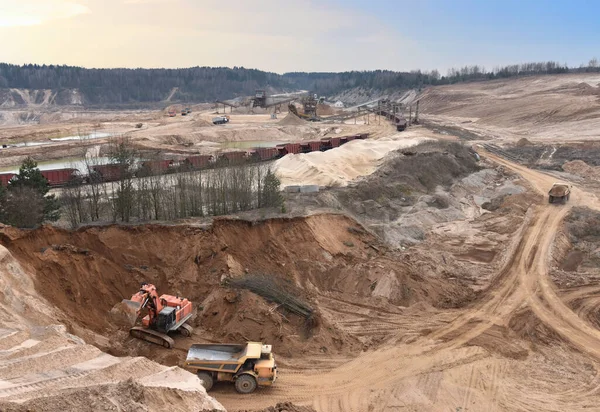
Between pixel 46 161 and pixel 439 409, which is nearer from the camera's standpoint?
pixel 439 409

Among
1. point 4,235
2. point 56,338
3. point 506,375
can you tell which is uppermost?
point 4,235

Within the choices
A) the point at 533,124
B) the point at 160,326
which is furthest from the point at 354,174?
the point at 533,124

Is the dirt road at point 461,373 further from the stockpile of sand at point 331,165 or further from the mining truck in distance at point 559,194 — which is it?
the stockpile of sand at point 331,165

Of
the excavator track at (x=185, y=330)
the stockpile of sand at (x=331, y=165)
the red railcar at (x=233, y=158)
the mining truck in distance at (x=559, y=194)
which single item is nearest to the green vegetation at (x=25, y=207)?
the red railcar at (x=233, y=158)

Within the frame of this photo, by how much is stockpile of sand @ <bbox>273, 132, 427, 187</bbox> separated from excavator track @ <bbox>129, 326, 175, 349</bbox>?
844 inches

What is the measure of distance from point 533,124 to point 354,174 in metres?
51.7

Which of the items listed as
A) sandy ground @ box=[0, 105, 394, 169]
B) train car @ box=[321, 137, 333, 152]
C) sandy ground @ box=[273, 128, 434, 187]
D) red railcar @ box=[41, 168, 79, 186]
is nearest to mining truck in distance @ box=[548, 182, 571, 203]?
sandy ground @ box=[273, 128, 434, 187]

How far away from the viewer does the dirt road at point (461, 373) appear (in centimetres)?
1357

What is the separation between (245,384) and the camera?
44.1ft

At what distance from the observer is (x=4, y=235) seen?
1634cm

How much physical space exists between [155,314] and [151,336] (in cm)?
73

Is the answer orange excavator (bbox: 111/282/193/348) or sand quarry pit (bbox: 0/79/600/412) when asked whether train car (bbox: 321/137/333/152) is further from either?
orange excavator (bbox: 111/282/193/348)

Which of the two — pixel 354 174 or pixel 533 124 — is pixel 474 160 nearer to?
pixel 354 174

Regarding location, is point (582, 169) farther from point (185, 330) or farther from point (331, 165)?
point (185, 330)
